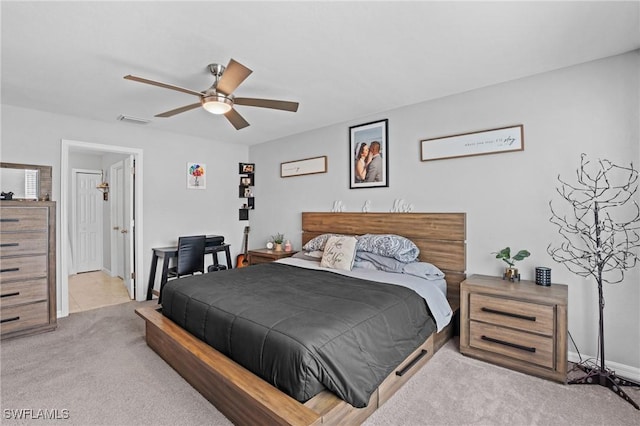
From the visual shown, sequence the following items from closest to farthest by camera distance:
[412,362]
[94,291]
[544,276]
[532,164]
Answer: [412,362] < [544,276] < [532,164] < [94,291]

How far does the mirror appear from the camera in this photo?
342 cm

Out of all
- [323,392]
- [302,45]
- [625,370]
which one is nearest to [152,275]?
[323,392]

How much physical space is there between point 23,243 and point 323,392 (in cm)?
350

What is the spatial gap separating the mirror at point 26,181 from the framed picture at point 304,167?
3001mm

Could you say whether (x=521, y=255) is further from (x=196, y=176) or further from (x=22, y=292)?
(x=22, y=292)

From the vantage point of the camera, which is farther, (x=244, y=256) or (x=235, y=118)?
(x=244, y=256)

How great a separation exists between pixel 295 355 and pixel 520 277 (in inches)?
91.5

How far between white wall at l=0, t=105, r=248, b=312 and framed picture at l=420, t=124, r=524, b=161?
11.3 feet

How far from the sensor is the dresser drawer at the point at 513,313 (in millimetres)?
2342

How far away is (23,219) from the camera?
3.19 metres

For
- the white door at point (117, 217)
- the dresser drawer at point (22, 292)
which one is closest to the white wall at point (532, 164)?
the dresser drawer at point (22, 292)

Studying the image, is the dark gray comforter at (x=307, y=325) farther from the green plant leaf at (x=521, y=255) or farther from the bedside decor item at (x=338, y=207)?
the bedside decor item at (x=338, y=207)

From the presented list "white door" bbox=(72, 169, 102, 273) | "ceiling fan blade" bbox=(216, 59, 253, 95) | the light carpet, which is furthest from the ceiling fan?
"white door" bbox=(72, 169, 102, 273)

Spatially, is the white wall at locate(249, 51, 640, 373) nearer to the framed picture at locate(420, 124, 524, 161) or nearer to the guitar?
the framed picture at locate(420, 124, 524, 161)
